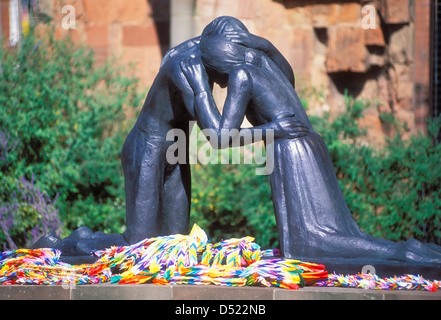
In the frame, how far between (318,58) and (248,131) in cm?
452

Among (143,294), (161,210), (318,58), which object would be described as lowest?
(143,294)

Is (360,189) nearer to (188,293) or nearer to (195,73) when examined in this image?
(195,73)

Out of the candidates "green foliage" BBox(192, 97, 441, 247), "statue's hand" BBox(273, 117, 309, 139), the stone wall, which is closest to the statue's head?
"statue's hand" BBox(273, 117, 309, 139)

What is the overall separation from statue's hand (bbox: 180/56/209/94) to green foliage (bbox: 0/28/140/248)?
299 cm

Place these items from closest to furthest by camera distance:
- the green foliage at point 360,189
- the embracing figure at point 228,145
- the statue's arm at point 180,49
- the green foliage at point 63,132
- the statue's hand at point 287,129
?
1. the embracing figure at point 228,145
2. the statue's hand at point 287,129
3. the statue's arm at point 180,49
4. the green foliage at point 360,189
5. the green foliage at point 63,132

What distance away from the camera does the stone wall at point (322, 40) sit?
28.6 feet

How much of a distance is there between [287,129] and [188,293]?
1035mm

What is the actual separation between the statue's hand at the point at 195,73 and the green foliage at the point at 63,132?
2990mm

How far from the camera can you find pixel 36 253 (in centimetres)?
488

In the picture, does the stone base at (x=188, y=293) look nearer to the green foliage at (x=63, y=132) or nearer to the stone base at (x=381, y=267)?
the stone base at (x=381, y=267)

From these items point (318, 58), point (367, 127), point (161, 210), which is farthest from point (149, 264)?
point (318, 58)

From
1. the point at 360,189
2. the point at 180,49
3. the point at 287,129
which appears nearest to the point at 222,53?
the point at 180,49

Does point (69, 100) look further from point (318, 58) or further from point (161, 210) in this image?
point (161, 210)

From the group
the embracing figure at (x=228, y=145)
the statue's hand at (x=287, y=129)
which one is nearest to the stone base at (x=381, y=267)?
the embracing figure at (x=228, y=145)
